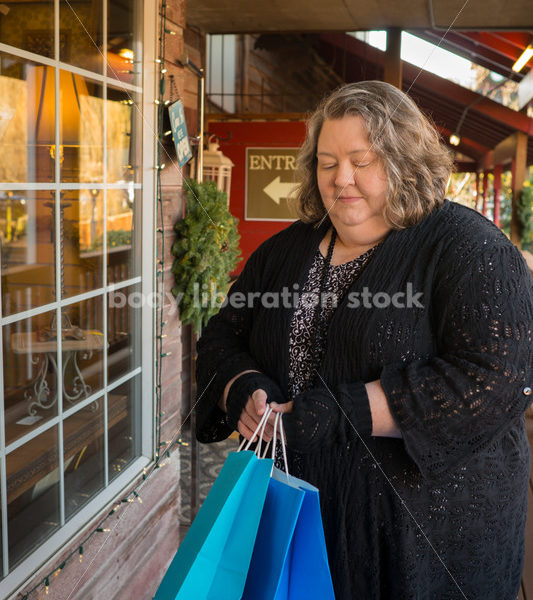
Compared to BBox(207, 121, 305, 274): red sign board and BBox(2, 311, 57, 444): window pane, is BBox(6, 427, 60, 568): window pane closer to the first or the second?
BBox(2, 311, 57, 444): window pane

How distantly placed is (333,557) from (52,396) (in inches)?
38.5

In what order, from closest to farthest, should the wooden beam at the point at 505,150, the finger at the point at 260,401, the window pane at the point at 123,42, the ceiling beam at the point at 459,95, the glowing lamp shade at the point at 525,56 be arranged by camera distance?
the finger at the point at 260,401 < the window pane at the point at 123,42 < the glowing lamp shade at the point at 525,56 < the ceiling beam at the point at 459,95 < the wooden beam at the point at 505,150

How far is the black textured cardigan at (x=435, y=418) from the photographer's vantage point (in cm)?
115

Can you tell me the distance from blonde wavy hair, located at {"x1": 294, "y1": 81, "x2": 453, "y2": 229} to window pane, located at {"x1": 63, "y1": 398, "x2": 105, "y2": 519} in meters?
1.22

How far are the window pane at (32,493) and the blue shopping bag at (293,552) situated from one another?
0.83 m

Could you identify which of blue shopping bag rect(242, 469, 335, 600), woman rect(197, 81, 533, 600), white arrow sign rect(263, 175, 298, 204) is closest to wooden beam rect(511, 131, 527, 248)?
white arrow sign rect(263, 175, 298, 204)

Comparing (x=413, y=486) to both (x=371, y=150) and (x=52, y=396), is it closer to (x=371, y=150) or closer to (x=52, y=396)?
(x=371, y=150)

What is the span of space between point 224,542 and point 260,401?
26cm

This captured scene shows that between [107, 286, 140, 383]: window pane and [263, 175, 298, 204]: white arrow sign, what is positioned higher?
[263, 175, 298, 204]: white arrow sign

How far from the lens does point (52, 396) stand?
1899mm

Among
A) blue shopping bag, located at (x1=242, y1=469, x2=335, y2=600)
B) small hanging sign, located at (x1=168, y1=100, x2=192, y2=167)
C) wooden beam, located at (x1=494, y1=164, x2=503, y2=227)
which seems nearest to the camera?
blue shopping bag, located at (x1=242, y1=469, x2=335, y2=600)

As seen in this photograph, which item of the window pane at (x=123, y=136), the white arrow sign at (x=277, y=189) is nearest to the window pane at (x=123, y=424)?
the window pane at (x=123, y=136)

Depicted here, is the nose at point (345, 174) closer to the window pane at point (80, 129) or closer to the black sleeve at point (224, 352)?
the black sleeve at point (224, 352)

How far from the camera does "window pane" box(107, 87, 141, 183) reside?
2.19 m
